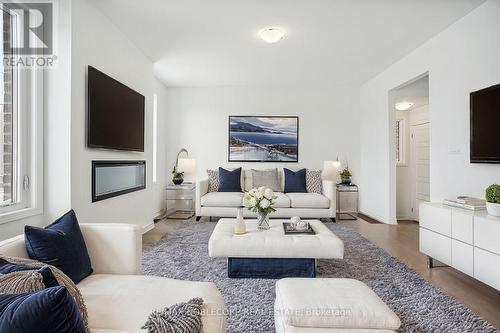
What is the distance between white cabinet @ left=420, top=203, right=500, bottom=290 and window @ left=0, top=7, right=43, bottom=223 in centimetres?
357

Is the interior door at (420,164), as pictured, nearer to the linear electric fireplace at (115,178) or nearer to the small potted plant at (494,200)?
the small potted plant at (494,200)

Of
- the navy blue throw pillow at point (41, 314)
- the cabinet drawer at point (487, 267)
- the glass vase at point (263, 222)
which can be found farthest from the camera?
the glass vase at point (263, 222)

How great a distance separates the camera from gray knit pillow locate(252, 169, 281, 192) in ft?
17.3

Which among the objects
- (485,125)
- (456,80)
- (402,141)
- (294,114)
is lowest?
(485,125)

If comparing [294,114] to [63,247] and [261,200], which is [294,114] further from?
[63,247]

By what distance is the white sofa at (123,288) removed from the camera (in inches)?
46.9

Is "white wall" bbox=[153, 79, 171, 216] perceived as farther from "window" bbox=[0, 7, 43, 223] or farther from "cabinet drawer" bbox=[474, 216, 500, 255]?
"cabinet drawer" bbox=[474, 216, 500, 255]

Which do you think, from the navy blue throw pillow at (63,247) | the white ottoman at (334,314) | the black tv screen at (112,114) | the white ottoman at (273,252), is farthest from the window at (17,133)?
the white ottoman at (334,314)

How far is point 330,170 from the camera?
5566 mm

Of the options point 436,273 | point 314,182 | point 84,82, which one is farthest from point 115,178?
point 436,273

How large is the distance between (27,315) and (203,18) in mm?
3090

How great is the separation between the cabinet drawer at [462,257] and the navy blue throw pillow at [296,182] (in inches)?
111

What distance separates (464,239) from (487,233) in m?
0.25

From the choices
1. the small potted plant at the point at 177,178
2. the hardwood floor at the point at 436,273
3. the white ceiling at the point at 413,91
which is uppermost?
the white ceiling at the point at 413,91
